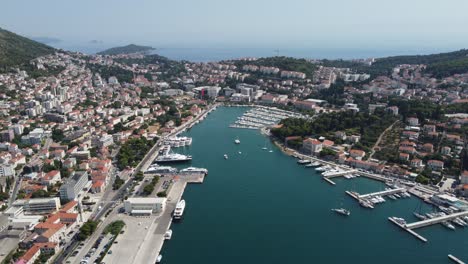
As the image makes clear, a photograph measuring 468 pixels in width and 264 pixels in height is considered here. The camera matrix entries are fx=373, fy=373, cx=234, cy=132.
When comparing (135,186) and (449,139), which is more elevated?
(449,139)

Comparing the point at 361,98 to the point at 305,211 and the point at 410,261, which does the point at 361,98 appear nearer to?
the point at 305,211

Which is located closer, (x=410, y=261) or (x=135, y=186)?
(x=410, y=261)

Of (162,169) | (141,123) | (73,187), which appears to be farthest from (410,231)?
(141,123)

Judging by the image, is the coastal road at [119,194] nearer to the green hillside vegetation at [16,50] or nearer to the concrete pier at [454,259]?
the concrete pier at [454,259]

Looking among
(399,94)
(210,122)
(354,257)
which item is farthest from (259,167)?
(399,94)

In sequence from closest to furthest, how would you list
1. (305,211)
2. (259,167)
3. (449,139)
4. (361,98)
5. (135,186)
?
(305,211) < (135,186) < (259,167) < (449,139) < (361,98)

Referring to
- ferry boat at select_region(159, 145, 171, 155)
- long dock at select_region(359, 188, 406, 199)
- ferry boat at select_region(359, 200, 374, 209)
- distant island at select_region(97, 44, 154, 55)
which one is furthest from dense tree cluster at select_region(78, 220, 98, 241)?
distant island at select_region(97, 44, 154, 55)

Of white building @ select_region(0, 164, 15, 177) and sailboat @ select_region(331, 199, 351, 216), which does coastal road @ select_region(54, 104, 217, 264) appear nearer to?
white building @ select_region(0, 164, 15, 177)
